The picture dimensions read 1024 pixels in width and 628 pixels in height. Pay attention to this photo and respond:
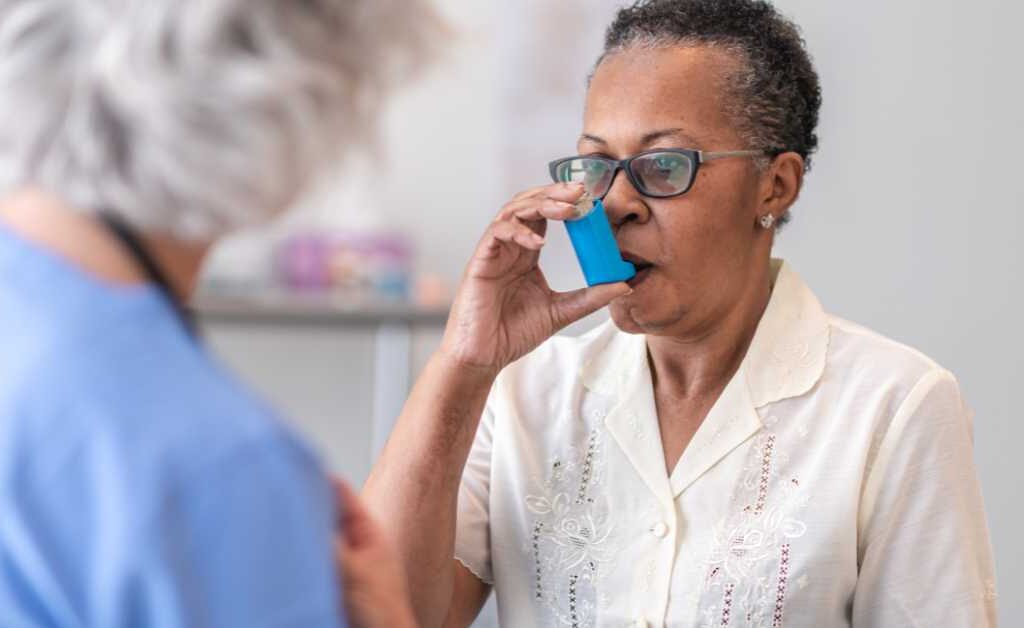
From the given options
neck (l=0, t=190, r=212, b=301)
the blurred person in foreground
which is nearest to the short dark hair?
the blurred person in foreground

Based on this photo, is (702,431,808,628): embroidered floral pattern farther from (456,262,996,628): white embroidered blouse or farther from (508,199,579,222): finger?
(508,199,579,222): finger

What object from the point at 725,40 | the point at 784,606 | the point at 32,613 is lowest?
the point at 784,606

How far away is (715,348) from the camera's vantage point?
168cm

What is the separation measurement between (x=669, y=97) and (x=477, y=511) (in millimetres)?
617

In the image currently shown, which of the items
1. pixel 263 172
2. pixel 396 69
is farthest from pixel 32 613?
pixel 396 69

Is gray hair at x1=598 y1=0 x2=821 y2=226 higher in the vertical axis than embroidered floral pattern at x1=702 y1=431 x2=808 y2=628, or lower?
higher

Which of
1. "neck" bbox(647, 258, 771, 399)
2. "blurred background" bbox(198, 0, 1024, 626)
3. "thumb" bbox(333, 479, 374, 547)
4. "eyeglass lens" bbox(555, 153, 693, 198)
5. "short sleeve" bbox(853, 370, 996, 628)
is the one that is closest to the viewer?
"thumb" bbox(333, 479, 374, 547)

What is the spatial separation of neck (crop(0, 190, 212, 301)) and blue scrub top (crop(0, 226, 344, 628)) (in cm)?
3

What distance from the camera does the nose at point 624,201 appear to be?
1573 millimetres

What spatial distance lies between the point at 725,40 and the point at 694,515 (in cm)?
62

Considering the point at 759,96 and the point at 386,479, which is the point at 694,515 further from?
the point at 759,96

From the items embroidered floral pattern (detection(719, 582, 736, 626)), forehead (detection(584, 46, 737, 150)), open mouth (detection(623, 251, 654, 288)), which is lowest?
embroidered floral pattern (detection(719, 582, 736, 626))

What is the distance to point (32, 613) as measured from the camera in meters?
0.69

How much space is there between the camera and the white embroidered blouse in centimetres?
149
